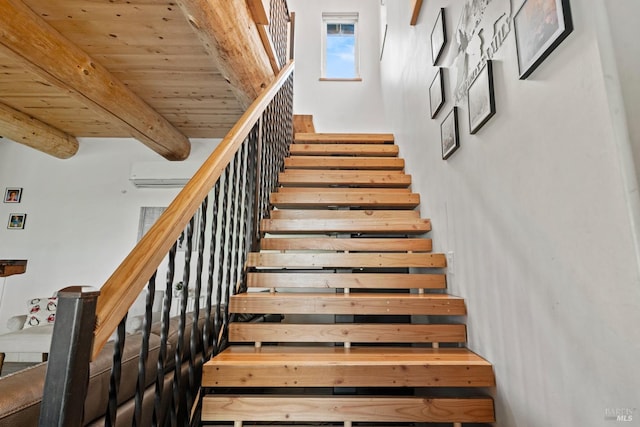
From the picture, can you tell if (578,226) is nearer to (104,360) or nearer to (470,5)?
(470,5)

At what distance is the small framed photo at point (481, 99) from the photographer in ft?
4.16

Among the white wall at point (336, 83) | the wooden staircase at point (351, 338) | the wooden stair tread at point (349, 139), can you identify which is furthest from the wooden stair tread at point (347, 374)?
the white wall at point (336, 83)

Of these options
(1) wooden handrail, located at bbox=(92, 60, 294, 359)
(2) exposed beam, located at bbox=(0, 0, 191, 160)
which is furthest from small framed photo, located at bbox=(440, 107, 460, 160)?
(2) exposed beam, located at bbox=(0, 0, 191, 160)

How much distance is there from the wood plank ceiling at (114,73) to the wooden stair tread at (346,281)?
1.51 meters

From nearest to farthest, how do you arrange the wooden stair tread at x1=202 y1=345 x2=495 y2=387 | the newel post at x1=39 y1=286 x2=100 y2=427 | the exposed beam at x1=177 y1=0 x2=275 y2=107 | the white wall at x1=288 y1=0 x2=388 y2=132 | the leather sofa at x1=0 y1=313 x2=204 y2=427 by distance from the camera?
the newel post at x1=39 y1=286 x2=100 y2=427 < the leather sofa at x1=0 y1=313 x2=204 y2=427 < the wooden stair tread at x1=202 y1=345 x2=495 y2=387 < the exposed beam at x1=177 y1=0 x2=275 y2=107 < the white wall at x1=288 y1=0 x2=388 y2=132

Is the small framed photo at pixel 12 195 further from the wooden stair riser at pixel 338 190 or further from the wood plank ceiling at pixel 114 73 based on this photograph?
the wooden stair riser at pixel 338 190

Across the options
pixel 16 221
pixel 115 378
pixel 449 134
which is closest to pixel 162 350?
pixel 115 378

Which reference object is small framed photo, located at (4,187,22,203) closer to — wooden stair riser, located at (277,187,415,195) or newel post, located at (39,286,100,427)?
wooden stair riser, located at (277,187,415,195)

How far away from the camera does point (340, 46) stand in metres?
5.29

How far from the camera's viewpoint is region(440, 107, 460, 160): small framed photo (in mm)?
1683

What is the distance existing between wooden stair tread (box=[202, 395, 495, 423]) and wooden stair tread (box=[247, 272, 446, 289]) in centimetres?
65

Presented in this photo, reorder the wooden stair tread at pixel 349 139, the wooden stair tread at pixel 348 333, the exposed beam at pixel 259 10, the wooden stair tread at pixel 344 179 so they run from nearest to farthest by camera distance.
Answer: the wooden stair tread at pixel 348 333, the exposed beam at pixel 259 10, the wooden stair tread at pixel 344 179, the wooden stair tread at pixel 349 139

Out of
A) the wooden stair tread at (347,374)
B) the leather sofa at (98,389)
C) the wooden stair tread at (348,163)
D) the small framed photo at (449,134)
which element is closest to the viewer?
the leather sofa at (98,389)

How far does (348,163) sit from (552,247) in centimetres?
215
